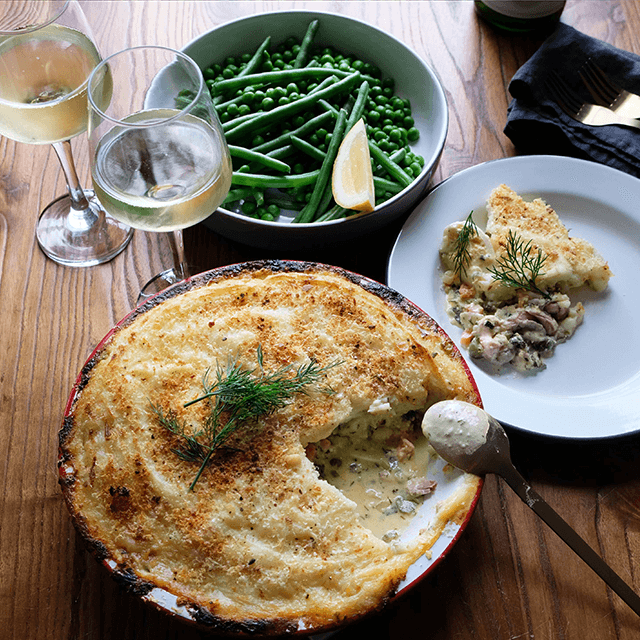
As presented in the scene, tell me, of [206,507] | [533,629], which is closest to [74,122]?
[206,507]

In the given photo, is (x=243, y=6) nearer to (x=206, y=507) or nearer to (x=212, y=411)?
(x=212, y=411)

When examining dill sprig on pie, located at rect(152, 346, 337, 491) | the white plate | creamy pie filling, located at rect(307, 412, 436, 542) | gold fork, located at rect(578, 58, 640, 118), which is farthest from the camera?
gold fork, located at rect(578, 58, 640, 118)

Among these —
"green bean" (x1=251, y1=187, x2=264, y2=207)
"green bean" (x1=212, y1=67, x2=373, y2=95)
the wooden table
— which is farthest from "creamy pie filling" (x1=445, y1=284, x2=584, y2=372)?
"green bean" (x1=212, y1=67, x2=373, y2=95)

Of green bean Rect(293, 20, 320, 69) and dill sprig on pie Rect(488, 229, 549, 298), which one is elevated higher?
green bean Rect(293, 20, 320, 69)

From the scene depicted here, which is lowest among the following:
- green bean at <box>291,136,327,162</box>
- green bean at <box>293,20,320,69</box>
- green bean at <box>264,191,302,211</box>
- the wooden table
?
the wooden table

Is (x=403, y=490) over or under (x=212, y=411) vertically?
under

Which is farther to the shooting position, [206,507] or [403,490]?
[403,490]

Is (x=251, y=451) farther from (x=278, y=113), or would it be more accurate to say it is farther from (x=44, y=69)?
(x=278, y=113)

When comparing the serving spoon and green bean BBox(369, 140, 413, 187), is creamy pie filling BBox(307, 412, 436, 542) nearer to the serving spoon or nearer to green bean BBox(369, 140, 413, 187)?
the serving spoon
